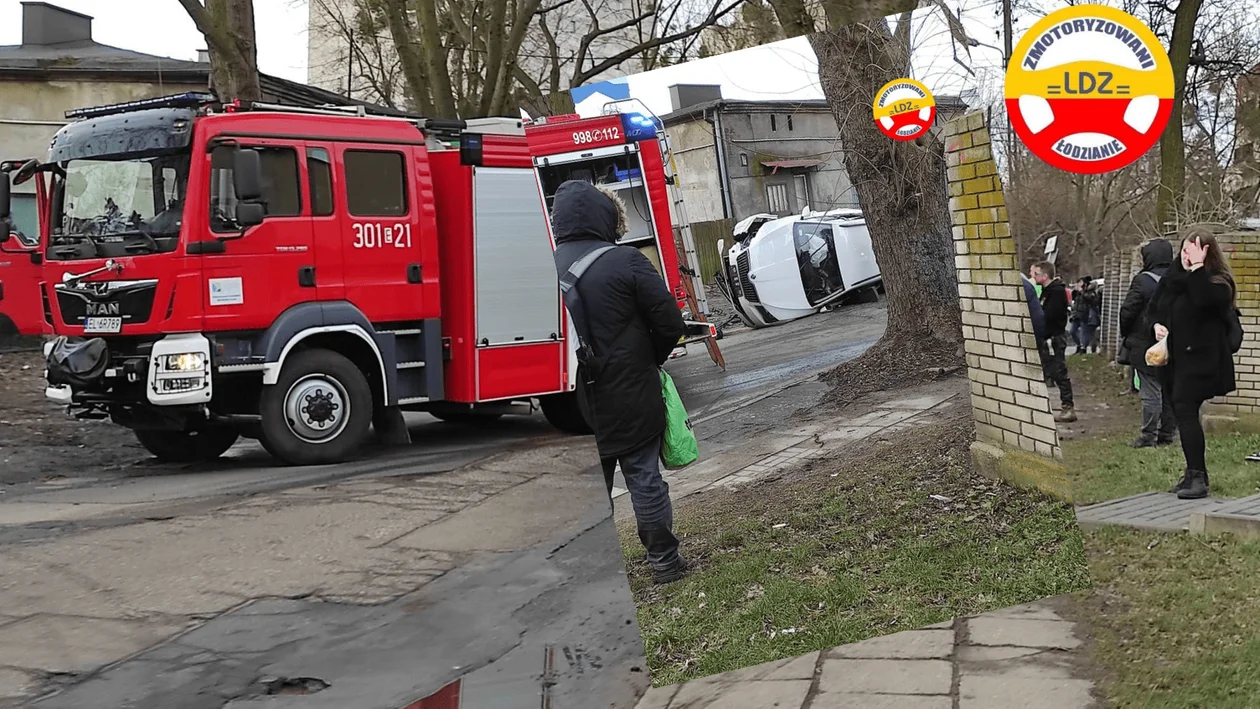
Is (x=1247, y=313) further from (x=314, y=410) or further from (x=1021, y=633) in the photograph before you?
(x=314, y=410)

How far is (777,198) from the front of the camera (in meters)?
1.71

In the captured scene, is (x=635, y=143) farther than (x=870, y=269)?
Yes

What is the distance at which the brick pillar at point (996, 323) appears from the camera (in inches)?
61.1

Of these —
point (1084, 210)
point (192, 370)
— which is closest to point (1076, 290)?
point (1084, 210)

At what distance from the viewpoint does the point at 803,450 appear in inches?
70.8

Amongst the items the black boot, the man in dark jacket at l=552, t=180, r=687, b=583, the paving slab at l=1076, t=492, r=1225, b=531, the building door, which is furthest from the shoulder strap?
the black boot

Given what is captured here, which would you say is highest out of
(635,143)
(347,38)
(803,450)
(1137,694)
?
(347,38)

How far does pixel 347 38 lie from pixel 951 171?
161 cm

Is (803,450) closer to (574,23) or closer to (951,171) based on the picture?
(951,171)

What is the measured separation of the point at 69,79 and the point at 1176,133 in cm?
309

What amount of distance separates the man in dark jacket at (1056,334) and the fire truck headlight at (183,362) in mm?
3003

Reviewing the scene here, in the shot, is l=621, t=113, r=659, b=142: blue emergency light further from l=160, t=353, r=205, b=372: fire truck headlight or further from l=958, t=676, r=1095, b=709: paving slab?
l=160, t=353, r=205, b=372: fire truck headlight

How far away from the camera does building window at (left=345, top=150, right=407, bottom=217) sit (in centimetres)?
373

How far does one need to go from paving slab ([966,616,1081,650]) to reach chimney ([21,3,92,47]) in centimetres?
268
